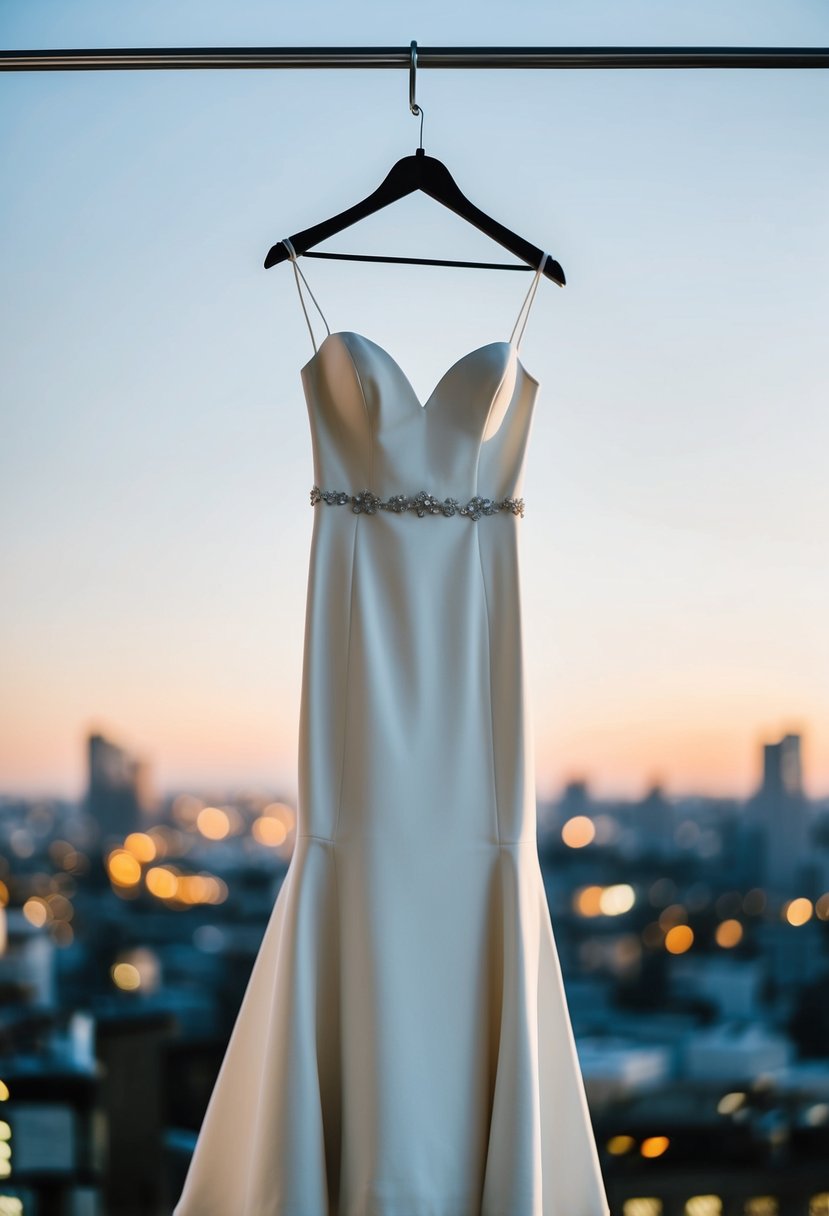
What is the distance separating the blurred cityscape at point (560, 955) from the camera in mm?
2072

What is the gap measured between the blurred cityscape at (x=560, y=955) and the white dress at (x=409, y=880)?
0.58m

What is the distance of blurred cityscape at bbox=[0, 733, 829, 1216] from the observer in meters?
2.07

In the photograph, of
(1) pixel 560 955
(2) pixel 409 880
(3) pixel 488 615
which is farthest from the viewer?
(1) pixel 560 955

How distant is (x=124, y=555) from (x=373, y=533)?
76 centimetres

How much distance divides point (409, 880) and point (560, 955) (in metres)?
0.78

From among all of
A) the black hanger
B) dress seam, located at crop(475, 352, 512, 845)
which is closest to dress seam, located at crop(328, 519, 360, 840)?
dress seam, located at crop(475, 352, 512, 845)

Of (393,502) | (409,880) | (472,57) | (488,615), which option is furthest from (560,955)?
(472,57)

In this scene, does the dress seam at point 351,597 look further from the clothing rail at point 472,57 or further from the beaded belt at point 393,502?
the clothing rail at point 472,57

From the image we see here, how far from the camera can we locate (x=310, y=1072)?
1397 mm

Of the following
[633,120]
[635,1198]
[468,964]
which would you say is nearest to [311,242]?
[633,120]

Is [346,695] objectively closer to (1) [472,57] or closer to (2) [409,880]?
(2) [409,880]

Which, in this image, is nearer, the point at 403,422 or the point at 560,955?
the point at 403,422

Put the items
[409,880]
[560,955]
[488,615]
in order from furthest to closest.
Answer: [560,955]
[488,615]
[409,880]

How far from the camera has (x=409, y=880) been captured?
1449 mm
